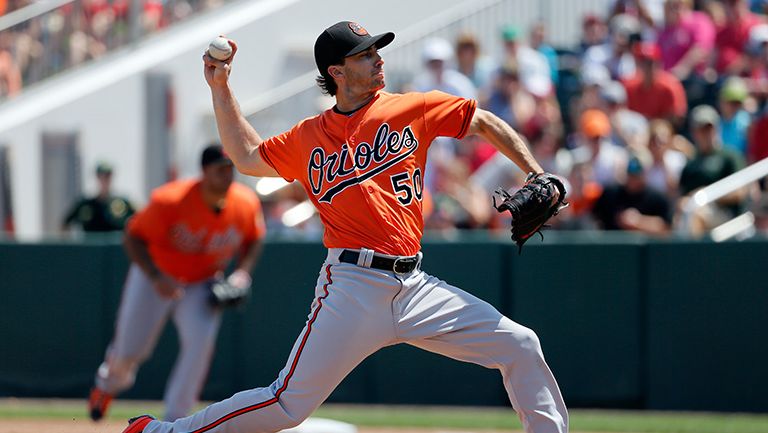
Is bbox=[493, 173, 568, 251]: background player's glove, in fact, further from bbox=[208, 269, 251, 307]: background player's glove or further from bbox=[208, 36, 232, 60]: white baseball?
bbox=[208, 269, 251, 307]: background player's glove

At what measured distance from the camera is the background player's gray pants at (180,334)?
9.36 meters

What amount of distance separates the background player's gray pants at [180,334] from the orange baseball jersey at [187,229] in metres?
0.17

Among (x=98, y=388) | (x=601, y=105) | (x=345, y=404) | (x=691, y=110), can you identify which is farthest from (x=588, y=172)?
(x=98, y=388)

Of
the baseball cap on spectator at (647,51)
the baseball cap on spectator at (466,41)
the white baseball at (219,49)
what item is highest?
the baseball cap on spectator at (466,41)

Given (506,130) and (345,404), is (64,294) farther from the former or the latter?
(506,130)

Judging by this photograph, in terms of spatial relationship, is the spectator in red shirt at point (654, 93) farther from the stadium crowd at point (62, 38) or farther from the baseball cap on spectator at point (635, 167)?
the stadium crowd at point (62, 38)

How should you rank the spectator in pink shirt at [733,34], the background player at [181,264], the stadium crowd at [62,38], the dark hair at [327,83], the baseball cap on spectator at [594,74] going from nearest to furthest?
the dark hair at [327,83], the background player at [181,264], the baseball cap on spectator at [594,74], the spectator in pink shirt at [733,34], the stadium crowd at [62,38]

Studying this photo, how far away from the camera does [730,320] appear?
417 inches

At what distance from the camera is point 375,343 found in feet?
18.9

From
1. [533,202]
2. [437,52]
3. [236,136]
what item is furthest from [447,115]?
[437,52]

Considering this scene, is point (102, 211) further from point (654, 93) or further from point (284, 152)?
point (284, 152)

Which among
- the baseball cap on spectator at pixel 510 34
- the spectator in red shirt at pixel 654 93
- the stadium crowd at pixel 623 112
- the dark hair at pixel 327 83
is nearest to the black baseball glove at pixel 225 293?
the stadium crowd at pixel 623 112

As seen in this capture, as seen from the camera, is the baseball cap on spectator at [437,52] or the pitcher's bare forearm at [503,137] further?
the baseball cap on spectator at [437,52]

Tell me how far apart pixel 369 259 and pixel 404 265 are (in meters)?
0.17
